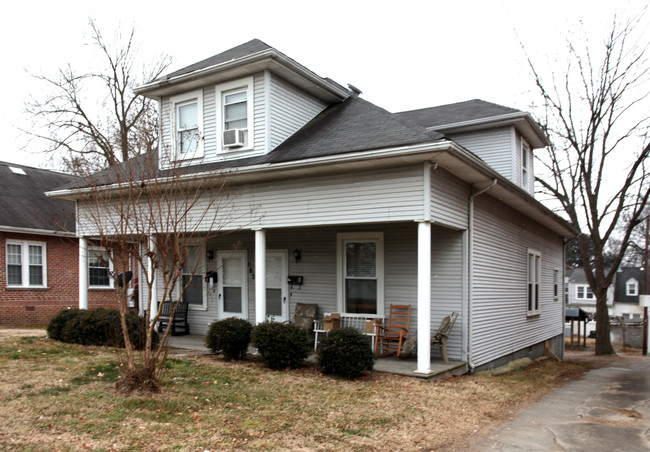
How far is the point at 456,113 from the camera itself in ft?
47.7

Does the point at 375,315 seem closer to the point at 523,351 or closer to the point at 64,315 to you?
the point at 523,351

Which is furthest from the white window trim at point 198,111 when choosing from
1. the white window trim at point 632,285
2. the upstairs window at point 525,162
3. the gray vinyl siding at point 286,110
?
the white window trim at point 632,285

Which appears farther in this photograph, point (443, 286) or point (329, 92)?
point (329, 92)

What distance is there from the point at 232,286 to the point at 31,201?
10.9 meters

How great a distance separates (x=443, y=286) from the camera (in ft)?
33.4

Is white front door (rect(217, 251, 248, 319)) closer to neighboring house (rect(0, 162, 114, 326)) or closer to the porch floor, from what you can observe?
the porch floor

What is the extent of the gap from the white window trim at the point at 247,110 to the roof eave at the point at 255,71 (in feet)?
0.51

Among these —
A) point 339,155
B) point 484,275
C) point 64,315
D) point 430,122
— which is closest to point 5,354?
point 64,315

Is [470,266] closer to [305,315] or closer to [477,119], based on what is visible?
[305,315]

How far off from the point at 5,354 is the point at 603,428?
9104 mm

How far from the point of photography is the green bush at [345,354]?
8.05m

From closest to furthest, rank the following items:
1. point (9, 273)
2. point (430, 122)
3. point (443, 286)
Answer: point (443, 286) → point (430, 122) → point (9, 273)

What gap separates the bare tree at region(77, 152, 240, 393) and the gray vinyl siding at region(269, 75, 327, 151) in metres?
1.77

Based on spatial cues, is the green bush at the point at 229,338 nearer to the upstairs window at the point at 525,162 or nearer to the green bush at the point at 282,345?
the green bush at the point at 282,345
